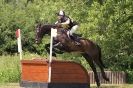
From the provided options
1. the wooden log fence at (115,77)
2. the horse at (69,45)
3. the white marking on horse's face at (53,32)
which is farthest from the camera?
the wooden log fence at (115,77)

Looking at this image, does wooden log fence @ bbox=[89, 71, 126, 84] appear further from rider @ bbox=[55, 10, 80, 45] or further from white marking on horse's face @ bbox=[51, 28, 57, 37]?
white marking on horse's face @ bbox=[51, 28, 57, 37]

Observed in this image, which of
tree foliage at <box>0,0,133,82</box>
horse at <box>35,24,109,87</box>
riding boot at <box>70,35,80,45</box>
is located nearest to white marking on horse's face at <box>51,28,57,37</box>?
horse at <box>35,24,109,87</box>

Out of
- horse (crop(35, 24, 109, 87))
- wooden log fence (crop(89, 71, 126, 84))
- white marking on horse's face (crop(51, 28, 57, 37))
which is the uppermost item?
white marking on horse's face (crop(51, 28, 57, 37))

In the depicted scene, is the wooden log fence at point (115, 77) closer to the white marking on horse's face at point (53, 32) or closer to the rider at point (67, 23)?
the rider at point (67, 23)

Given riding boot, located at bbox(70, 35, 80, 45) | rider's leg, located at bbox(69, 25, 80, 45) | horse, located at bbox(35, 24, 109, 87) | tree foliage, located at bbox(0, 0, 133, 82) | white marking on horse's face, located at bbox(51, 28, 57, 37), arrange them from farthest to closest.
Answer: tree foliage, located at bbox(0, 0, 133, 82) < riding boot, located at bbox(70, 35, 80, 45) < rider's leg, located at bbox(69, 25, 80, 45) < horse, located at bbox(35, 24, 109, 87) < white marking on horse's face, located at bbox(51, 28, 57, 37)

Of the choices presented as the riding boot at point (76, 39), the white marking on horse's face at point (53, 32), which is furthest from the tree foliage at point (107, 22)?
the white marking on horse's face at point (53, 32)

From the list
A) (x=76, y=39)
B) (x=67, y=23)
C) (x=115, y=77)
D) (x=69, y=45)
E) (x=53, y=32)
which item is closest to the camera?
(x=53, y=32)

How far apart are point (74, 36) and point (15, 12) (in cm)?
2694

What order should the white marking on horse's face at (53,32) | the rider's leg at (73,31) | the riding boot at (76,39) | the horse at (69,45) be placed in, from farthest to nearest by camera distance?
1. the riding boot at (76,39)
2. the rider's leg at (73,31)
3. the horse at (69,45)
4. the white marking on horse's face at (53,32)

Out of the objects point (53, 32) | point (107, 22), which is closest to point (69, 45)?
point (53, 32)

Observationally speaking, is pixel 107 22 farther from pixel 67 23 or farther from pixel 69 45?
pixel 67 23

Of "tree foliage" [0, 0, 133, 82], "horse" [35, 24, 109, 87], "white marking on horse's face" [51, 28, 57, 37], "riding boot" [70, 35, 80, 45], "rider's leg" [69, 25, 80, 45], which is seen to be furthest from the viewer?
"tree foliage" [0, 0, 133, 82]

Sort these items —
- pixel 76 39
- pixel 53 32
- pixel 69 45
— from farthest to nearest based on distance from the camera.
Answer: pixel 76 39 → pixel 69 45 → pixel 53 32

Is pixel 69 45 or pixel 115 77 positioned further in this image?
pixel 115 77
